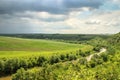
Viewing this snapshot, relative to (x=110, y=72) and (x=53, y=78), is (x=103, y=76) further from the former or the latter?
(x=53, y=78)

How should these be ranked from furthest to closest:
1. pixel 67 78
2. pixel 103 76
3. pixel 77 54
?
pixel 77 54 → pixel 103 76 → pixel 67 78

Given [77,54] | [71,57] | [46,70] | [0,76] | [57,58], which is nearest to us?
[46,70]

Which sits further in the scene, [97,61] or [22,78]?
[97,61]

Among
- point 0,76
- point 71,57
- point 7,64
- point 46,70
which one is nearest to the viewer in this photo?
point 46,70

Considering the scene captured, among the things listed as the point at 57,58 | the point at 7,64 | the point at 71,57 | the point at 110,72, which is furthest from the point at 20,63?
the point at 110,72

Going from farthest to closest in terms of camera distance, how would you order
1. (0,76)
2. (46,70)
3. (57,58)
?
1. (57,58)
2. (0,76)
3. (46,70)

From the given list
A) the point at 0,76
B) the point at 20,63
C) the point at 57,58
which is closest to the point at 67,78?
the point at 0,76

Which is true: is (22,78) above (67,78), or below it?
below

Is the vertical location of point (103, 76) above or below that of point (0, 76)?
above

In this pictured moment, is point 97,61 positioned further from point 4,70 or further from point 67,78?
point 67,78
